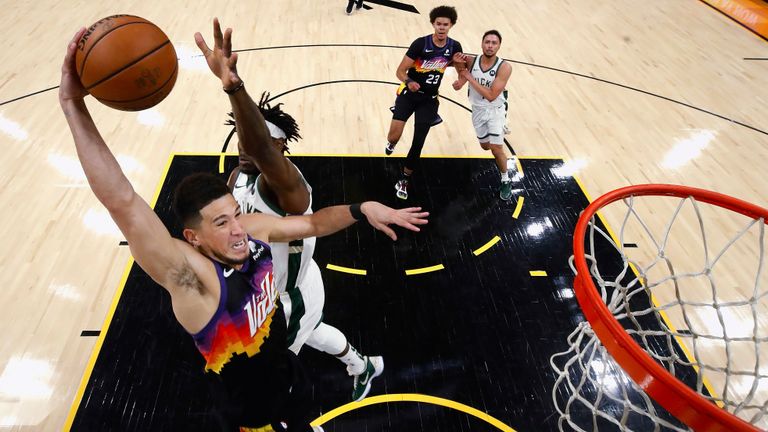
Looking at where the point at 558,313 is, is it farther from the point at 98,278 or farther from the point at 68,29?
the point at 68,29

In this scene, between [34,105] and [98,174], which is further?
[34,105]

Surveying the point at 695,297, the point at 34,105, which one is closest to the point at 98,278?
the point at 34,105

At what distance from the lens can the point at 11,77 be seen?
20.8 ft

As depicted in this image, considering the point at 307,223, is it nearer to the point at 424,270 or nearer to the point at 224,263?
the point at 224,263

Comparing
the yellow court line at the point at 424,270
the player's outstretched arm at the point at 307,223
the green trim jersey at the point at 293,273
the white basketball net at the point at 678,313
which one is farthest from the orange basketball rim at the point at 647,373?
the yellow court line at the point at 424,270

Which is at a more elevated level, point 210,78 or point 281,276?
point 281,276

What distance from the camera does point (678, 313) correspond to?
13.2 ft

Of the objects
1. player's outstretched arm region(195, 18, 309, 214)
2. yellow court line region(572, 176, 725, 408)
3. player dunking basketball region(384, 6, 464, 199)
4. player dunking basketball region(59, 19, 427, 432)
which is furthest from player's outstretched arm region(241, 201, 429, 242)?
player dunking basketball region(384, 6, 464, 199)

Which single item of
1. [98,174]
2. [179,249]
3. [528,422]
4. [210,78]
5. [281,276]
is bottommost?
[210,78]

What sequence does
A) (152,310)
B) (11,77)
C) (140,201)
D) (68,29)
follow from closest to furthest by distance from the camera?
(140,201) < (152,310) < (11,77) < (68,29)

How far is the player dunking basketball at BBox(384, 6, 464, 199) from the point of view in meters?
4.36

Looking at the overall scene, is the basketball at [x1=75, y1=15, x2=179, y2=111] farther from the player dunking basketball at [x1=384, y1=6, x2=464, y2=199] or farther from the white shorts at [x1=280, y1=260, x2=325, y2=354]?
the player dunking basketball at [x1=384, y1=6, x2=464, y2=199]

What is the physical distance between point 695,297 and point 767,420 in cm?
113

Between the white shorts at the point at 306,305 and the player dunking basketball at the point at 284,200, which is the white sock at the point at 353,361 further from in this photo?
the white shorts at the point at 306,305
